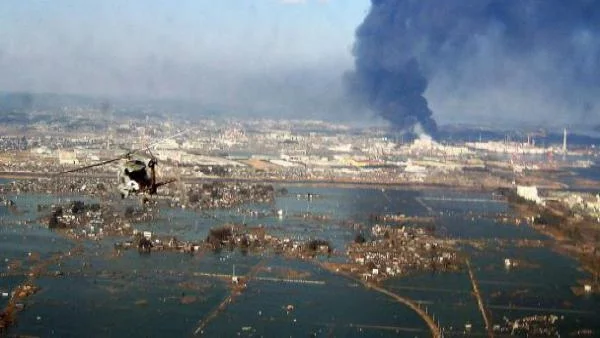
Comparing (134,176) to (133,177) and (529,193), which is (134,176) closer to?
(133,177)

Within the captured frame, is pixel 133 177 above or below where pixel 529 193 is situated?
above

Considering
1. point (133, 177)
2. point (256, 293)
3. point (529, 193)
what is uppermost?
point (133, 177)

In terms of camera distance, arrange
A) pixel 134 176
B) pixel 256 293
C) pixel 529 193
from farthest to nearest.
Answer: pixel 529 193
pixel 256 293
pixel 134 176

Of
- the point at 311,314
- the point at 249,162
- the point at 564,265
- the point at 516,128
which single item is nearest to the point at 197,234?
the point at 311,314

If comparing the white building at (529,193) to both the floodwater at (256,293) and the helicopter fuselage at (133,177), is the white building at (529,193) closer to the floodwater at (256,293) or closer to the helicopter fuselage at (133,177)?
the floodwater at (256,293)

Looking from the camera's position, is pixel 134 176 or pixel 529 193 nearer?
pixel 134 176

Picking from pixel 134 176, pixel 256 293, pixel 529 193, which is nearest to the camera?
pixel 134 176

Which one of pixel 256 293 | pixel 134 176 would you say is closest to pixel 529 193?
pixel 256 293

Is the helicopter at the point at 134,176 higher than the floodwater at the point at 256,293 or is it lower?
higher

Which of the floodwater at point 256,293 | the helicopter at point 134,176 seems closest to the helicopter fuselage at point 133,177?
the helicopter at point 134,176
